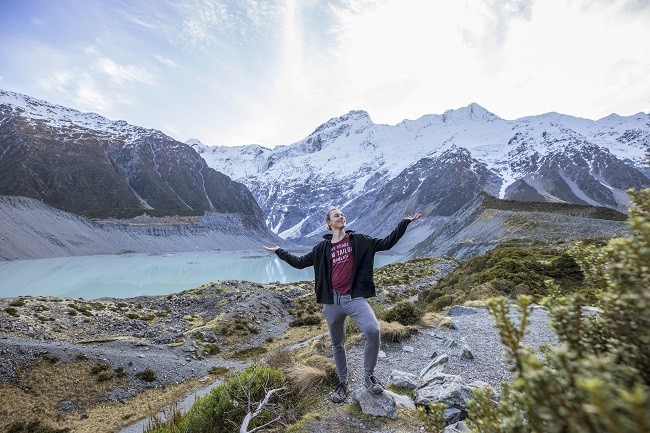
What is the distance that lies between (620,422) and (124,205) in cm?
21194

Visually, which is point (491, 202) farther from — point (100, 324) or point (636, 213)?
point (636, 213)

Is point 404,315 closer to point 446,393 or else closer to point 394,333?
point 394,333

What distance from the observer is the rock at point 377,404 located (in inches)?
222

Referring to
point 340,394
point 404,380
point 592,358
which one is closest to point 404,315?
point 404,380

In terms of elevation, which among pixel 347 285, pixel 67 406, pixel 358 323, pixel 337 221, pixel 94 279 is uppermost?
pixel 337 221

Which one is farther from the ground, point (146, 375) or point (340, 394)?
point (340, 394)

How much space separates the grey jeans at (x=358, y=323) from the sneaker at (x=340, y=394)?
0.60 meters

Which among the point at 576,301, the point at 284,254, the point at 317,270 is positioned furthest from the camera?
the point at 284,254

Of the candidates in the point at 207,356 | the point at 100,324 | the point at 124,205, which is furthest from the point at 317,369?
the point at 124,205

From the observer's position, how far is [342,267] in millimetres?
5977

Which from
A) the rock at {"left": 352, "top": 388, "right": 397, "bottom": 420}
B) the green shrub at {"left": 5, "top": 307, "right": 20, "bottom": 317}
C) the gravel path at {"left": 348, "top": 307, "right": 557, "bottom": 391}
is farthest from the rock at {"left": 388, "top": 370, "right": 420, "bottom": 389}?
the green shrub at {"left": 5, "top": 307, "right": 20, "bottom": 317}

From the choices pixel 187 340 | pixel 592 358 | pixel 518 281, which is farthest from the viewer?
pixel 187 340

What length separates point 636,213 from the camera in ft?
6.93

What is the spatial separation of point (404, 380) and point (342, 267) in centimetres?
271
